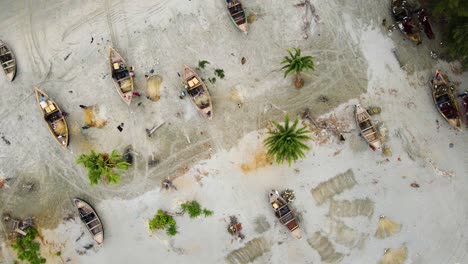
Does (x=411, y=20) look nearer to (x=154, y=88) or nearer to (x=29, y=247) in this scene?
(x=154, y=88)

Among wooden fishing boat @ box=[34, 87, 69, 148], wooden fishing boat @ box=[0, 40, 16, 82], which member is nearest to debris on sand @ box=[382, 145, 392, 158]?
wooden fishing boat @ box=[34, 87, 69, 148]

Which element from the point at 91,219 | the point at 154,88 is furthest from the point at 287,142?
the point at 91,219

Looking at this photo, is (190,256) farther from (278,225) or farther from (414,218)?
(414,218)

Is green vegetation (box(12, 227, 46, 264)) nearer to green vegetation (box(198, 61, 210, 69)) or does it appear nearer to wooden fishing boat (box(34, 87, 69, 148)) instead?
wooden fishing boat (box(34, 87, 69, 148))

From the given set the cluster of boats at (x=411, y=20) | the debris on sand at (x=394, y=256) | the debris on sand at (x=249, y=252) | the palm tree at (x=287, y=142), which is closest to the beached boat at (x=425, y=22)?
the cluster of boats at (x=411, y=20)

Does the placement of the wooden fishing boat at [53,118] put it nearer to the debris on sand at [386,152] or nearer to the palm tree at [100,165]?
the palm tree at [100,165]

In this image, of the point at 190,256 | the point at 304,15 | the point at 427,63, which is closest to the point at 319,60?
the point at 304,15
